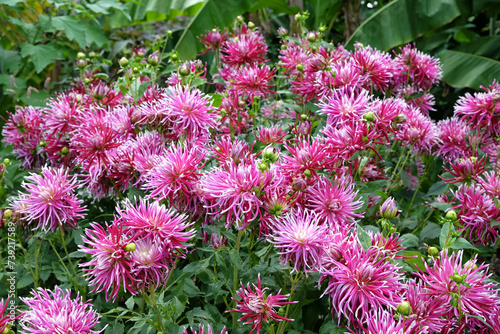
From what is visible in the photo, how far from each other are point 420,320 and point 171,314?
502 mm

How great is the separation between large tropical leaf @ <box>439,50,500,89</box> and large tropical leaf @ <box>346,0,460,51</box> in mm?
264

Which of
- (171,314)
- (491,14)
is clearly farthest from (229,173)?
(491,14)

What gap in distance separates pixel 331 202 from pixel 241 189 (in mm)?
224

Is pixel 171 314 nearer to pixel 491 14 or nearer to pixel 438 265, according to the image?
pixel 438 265

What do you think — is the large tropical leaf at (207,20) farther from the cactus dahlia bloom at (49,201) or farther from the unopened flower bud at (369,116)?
the unopened flower bud at (369,116)

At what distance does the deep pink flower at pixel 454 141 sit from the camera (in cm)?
155

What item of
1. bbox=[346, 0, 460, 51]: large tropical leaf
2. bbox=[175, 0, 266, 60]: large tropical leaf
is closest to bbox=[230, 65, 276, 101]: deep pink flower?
bbox=[175, 0, 266, 60]: large tropical leaf

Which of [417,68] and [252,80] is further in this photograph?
[417,68]

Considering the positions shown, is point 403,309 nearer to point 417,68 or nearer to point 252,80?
point 252,80

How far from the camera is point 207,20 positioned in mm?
3080

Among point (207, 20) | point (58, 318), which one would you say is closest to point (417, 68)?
point (58, 318)

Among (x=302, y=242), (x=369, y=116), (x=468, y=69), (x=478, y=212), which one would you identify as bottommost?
(x=468, y=69)

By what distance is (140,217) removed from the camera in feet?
2.84

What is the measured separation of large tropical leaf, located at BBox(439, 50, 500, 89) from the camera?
294 centimetres
